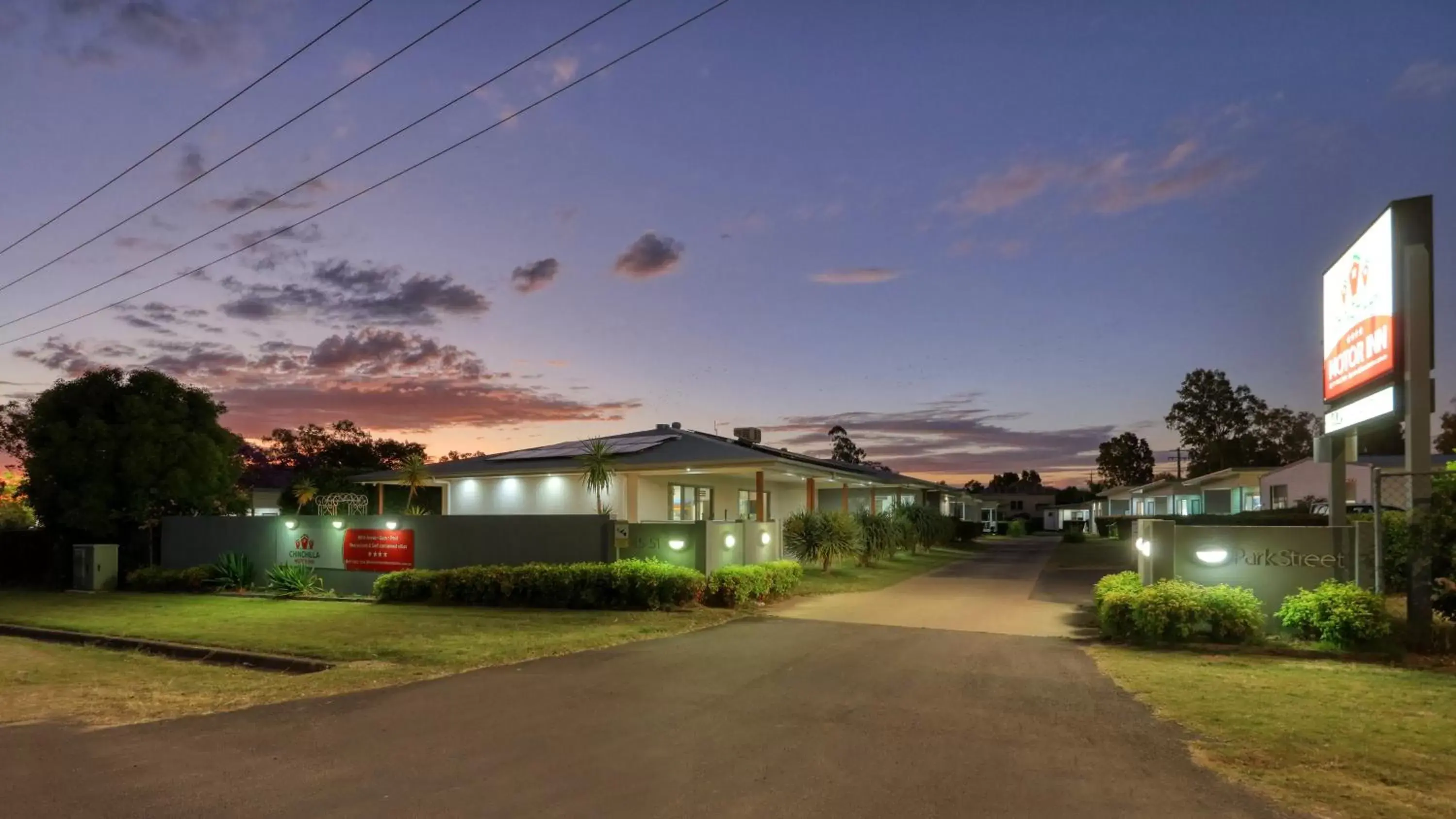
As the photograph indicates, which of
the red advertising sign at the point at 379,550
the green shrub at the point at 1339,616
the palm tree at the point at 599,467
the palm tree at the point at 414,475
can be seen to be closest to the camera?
the green shrub at the point at 1339,616

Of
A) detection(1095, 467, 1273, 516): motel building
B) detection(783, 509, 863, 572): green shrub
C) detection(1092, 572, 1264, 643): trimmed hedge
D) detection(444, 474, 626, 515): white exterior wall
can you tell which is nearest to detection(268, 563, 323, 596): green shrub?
detection(444, 474, 626, 515): white exterior wall

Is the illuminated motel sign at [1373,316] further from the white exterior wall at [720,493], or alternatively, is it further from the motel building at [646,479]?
the white exterior wall at [720,493]

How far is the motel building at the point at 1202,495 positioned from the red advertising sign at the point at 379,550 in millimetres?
32260

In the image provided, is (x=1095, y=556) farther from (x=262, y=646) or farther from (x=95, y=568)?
(x=95, y=568)

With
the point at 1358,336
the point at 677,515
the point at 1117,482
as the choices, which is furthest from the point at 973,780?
the point at 1117,482

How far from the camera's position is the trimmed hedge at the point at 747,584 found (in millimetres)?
16875

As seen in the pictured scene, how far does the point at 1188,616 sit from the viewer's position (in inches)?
470

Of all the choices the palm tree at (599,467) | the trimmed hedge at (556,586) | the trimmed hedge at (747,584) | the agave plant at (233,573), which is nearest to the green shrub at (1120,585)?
the trimmed hedge at (747,584)

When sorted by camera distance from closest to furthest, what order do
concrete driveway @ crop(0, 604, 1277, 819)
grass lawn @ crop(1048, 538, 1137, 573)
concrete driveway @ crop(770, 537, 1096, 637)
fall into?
concrete driveway @ crop(0, 604, 1277, 819)
concrete driveway @ crop(770, 537, 1096, 637)
grass lawn @ crop(1048, 538, 1137, 573)

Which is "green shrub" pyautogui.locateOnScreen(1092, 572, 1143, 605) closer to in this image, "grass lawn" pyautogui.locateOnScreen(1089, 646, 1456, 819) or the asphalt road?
"grass lawn" pyautogui.locateOnScreen(1089, 646, 1456, 819)

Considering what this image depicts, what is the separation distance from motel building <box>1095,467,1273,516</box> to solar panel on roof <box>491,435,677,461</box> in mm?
24937

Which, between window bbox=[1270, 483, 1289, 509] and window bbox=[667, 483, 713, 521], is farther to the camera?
window bbox=[1270, 483, 1289, 509]

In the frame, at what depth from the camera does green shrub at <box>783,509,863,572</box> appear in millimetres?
24094

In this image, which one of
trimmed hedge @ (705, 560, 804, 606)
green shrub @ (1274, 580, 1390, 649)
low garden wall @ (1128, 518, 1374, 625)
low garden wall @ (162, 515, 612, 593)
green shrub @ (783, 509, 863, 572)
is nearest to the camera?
green shrub @ (1274, 580, 1390, 649)
